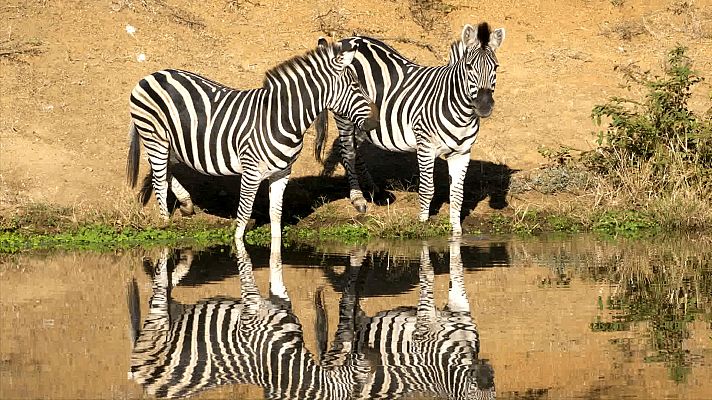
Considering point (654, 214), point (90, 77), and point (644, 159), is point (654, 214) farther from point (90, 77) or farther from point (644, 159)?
point (90, 77)

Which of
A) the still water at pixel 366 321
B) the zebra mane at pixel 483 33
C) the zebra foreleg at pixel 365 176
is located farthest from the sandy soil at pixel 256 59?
the still water at pixel 366 321

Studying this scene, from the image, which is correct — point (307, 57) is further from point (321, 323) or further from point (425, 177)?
point (321, 323)

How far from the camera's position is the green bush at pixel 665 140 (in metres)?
15.6

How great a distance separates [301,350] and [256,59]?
10.9 m

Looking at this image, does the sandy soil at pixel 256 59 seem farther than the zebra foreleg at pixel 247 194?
Yes

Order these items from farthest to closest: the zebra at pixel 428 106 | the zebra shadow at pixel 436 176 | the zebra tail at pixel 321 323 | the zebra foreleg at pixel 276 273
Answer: the zebra shadow at pixel 436 176
the zebra at pixel 428 106
the zebra foreleg at pixel 276 273
the zebra tail at pixel 321 323

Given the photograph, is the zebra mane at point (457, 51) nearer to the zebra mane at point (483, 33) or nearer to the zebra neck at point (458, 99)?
the zebra neck at point (458, 99)

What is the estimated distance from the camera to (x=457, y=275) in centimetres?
1244

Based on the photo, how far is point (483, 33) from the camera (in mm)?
14320

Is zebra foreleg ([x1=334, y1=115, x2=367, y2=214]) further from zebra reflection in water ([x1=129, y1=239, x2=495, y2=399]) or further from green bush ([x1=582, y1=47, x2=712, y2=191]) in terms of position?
zebra reflection in water ([x1=129, y1=239, x2=495, y2=399])

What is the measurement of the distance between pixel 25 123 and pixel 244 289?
6.94m

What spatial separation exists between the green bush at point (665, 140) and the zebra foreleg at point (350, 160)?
119 inches

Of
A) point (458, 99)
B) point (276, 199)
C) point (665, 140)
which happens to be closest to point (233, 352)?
point (276, 199)

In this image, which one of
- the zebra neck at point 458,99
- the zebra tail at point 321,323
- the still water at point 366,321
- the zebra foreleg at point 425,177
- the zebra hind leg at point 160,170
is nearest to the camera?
the still water at point 366,321
